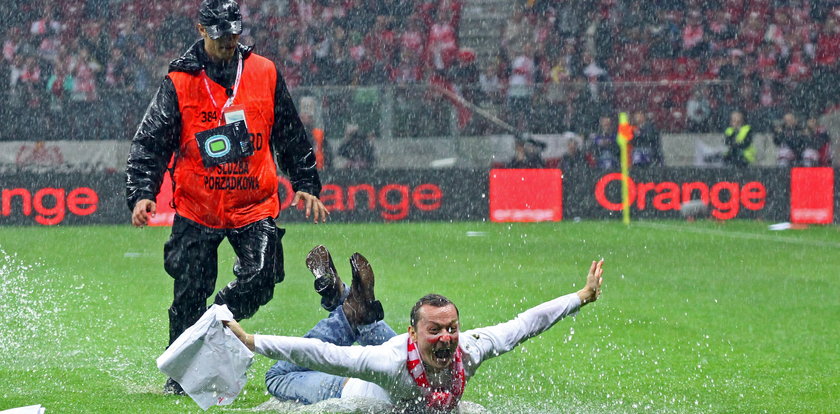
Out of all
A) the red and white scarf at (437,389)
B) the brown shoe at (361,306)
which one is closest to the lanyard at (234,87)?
the brown shoe at (361,306)

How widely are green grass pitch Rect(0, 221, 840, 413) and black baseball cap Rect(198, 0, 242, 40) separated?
1.92 meters

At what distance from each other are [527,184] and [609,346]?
11.6m

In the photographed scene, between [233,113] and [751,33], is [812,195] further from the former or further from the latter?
[233,113]

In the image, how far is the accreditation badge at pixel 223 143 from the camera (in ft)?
23.4

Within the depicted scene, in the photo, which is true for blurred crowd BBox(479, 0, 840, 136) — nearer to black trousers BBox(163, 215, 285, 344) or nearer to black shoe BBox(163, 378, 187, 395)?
black trousers BBox(163, 215, 285, 344)

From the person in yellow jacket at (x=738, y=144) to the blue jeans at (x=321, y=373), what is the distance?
14.8 m

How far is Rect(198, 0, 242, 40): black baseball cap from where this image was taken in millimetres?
6840

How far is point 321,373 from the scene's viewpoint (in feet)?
22.6

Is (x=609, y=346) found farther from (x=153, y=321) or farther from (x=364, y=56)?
(x=364, y=56)

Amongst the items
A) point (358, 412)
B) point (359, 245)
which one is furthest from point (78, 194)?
point (358, 412)

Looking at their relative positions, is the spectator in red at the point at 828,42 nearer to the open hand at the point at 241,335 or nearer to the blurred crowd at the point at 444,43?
the blurred crowd at the point at 444,43

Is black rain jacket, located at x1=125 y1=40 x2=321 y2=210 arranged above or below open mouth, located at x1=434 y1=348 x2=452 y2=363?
above

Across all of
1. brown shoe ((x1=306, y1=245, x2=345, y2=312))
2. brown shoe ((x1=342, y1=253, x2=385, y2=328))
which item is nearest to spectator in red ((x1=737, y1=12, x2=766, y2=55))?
brown shoe ((x1=306, y1=245, x2=345, y2=312))

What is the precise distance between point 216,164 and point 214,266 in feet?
1.95
